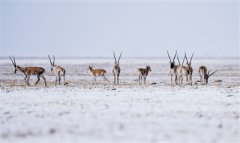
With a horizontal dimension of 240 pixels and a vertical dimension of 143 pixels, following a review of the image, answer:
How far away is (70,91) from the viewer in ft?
80.4

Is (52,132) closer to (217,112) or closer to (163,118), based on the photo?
(163,118)

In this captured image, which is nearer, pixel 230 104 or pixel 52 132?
pixel 52 132

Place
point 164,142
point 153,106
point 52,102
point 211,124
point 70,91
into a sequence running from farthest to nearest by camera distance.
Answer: point 70,91 < point 52,102 < point 153,106 < point 211,124 < point 164,142

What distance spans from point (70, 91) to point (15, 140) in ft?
39.5

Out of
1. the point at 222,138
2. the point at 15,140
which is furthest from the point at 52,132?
the point at 222,138

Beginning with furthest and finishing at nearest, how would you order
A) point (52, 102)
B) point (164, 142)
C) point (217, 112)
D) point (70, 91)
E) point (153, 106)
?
1. point (70, 91)
2. point (52, 102)
3. point (153, 106)
4. point (217, 112)
5. point (164, 142)

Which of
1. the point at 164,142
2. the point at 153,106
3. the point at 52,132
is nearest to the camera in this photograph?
the point at 164,142

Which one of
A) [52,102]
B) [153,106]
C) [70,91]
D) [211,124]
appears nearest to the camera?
[211,124]

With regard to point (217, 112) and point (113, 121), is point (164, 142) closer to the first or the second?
point (113, 121)

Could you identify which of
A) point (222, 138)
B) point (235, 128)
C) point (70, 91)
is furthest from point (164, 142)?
point (70, 91)

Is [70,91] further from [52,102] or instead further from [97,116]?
[97,116]

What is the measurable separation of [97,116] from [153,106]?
3.15 m

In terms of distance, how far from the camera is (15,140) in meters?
12.5

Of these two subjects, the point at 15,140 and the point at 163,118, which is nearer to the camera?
the point at 15,140
